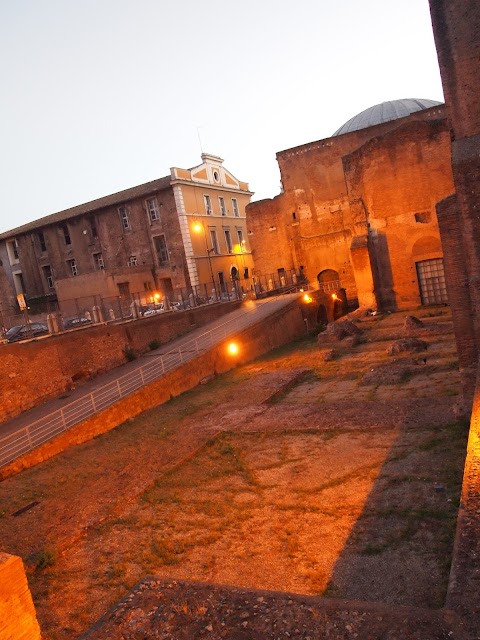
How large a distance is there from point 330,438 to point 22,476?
617 centimetres

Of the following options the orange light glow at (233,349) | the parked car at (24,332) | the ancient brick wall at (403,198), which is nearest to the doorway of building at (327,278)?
the ancient brick wall at (403,198)

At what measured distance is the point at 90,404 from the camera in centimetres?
1334

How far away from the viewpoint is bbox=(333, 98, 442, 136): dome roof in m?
34.6

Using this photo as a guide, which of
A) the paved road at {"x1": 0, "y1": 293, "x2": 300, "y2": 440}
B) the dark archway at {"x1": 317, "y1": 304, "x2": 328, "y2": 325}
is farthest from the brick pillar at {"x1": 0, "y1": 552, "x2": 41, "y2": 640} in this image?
the dark archway at {"x1": 317, "y1": 304, "x2": 328, "y2": 325}

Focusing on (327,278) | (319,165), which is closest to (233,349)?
(327,278)

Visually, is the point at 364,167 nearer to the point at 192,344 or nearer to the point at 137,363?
the point at 192,344

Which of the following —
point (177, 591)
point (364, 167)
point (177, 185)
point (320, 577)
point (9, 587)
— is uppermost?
point (177, 185)

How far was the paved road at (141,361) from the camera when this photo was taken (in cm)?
1331

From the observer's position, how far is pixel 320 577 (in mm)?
5426

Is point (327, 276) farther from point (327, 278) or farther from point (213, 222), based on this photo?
point (213, 222)

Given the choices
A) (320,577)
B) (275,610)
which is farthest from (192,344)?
(275,610)

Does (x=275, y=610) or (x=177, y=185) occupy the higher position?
(x=177, y=185)

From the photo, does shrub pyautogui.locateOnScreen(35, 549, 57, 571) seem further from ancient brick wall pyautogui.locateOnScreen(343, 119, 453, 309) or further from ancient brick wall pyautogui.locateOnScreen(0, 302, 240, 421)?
ancient brick wall pyautogui.locateOnScreen(343, 119, 453, 309)

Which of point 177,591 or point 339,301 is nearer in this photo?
point 177,591
